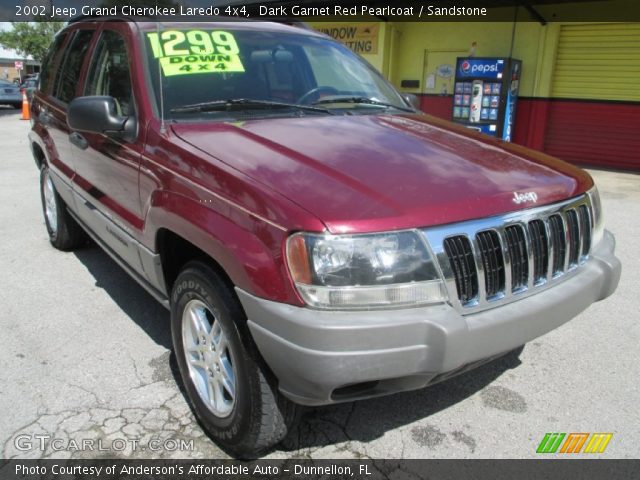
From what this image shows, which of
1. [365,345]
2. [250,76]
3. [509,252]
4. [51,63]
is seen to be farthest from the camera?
[51,63]

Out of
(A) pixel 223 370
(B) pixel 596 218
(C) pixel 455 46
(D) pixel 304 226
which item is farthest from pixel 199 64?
(C) pixel 455 46

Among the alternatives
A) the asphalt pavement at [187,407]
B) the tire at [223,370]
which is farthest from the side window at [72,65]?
the tire at [223,370]

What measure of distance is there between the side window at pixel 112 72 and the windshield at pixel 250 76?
0.72ft

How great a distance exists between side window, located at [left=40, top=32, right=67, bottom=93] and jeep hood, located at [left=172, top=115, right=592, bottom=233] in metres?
2.72

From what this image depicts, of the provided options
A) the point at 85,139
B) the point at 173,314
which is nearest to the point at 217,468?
the point at 173,314

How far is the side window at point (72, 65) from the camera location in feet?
13.2

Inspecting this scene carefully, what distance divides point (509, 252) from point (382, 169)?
24.6 inches

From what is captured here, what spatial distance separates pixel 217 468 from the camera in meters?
2.42

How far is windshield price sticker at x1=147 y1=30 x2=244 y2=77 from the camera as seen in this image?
3037 mm

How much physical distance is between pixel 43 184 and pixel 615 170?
9975 mm

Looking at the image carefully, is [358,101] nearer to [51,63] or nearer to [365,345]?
[365,345]

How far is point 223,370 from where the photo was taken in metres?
2.43

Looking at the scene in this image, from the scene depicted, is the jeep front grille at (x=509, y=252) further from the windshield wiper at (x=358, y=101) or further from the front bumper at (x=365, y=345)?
the windshield wiper at (x=358, y=101)

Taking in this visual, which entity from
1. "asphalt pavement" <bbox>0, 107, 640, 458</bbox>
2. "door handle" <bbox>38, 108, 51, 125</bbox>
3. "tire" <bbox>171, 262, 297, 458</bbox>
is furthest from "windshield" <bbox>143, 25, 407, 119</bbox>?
"door handle" <bbox>38, 108, 51, 125</bbox>
